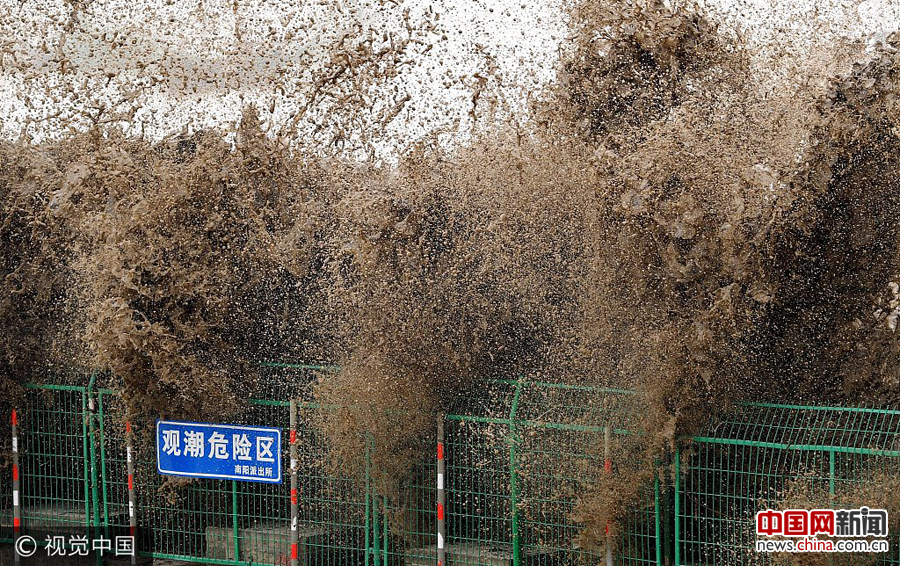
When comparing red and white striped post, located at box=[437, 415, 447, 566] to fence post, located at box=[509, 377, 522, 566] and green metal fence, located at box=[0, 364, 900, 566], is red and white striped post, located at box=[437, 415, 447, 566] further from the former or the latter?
fence post, located at box=[509, 377, 522, 566]

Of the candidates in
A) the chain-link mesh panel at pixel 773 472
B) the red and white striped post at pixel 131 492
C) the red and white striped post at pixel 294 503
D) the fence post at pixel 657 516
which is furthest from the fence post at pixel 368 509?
the chain-link mesh panel at pixel 773 472

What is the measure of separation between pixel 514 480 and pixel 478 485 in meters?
0.30

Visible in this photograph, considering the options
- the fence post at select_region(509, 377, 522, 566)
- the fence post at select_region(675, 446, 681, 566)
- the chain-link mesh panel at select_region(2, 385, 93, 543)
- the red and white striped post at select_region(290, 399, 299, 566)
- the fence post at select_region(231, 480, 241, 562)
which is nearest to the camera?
the fence post at select_region(675, 446, 681, 566)

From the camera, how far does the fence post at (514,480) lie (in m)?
7.62

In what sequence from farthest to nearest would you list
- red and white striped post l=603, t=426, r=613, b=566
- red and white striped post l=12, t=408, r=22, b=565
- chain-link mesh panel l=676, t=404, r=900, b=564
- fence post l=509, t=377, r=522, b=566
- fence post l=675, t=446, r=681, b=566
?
red and white striped post l=12, t=408, r=22, b=565
fence post l=509, t=377, r=522, b=566
red and white striped post l=603, t=426, r=613, b=566
fence post l=675, t=446, r=681, b=566
chain-link mesh panel l=676, t=404, r=900, b=564

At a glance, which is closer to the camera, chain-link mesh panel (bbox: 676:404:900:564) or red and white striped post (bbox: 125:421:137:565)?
chain-link mesh panel (bbox: 676:404:900:564)

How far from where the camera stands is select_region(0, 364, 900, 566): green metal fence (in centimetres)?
696

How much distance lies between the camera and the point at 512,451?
301 inches

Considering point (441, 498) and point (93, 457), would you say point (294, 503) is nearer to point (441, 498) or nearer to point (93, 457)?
point (441, 498)

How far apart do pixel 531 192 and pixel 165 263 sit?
2.80 meters

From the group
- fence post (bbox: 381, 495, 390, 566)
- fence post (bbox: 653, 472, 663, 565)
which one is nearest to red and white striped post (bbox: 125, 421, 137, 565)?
fence post (bbox: 381, 495, 390, 566)

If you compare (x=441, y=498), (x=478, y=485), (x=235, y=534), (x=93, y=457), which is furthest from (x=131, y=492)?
(x=478, y=485)

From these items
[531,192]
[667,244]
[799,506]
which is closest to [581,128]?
[531,192]

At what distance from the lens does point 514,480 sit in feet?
25.1
